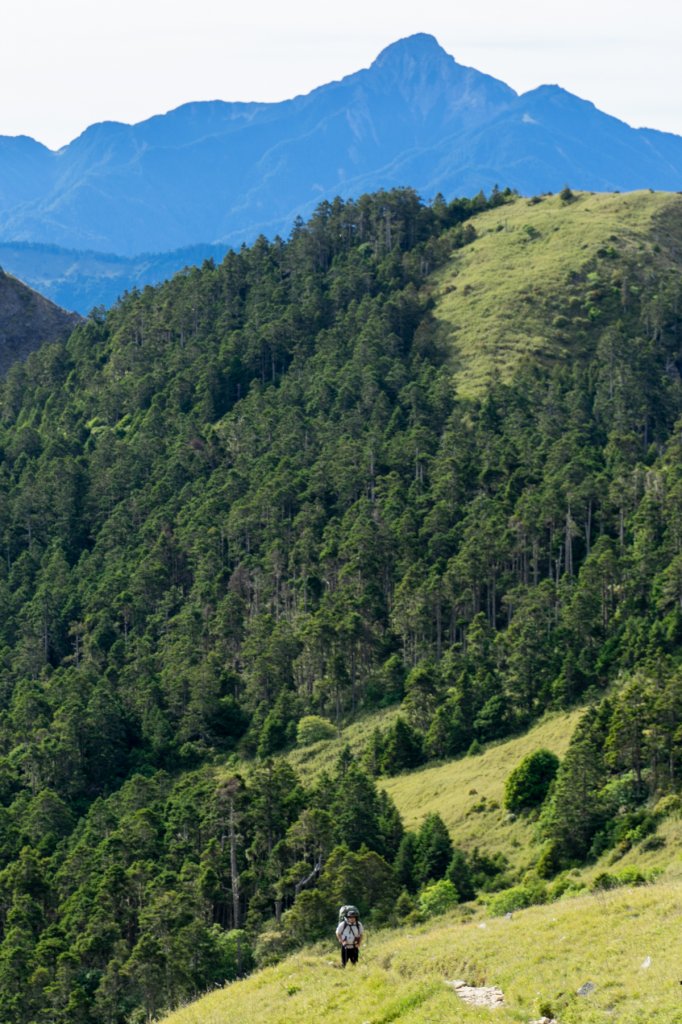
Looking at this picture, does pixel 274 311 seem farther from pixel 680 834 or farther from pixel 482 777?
pixel 680 834

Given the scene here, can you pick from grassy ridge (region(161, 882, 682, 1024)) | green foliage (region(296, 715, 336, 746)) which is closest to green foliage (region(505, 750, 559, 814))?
green foliage (region(296, 715, 336, 746))

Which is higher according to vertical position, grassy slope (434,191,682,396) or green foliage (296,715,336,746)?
grassy slope (434,191,682,396)

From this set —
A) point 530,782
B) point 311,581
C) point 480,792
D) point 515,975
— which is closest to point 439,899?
point 530,782

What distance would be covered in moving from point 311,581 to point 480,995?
96108mm

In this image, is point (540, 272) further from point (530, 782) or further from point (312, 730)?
point (530, 782)

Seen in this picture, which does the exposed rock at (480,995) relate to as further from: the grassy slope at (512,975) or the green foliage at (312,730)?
the green foliage at (312,730)

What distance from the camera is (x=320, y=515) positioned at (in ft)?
436

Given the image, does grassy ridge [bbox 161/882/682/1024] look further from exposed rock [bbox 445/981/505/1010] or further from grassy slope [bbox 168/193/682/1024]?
exposed rock [bbox 445/981/505/1010]

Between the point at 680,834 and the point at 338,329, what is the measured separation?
397ft

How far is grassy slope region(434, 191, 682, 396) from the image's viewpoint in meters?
161

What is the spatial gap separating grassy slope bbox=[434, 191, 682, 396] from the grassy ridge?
12052 cm

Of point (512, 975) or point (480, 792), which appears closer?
point (512, 975)

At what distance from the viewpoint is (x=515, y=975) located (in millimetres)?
29391

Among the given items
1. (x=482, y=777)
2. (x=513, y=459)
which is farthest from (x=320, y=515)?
(x=482, y=777)
